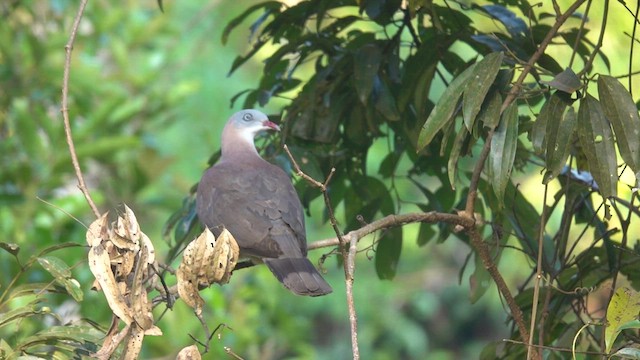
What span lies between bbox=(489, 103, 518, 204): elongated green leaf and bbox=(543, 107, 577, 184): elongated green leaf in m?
0.09

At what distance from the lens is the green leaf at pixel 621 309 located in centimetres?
216

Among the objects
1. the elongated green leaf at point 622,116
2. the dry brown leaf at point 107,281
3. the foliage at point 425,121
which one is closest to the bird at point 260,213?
the foliage at point 425,121

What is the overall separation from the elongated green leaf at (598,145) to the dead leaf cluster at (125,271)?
98 centimetres

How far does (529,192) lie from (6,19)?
3.96 meters

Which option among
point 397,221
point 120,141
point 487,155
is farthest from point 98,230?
point 120,141

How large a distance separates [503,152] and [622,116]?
0.27 meters

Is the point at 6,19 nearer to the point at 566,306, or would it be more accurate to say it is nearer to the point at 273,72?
the point at 273,72

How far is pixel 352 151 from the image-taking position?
11.1 feet

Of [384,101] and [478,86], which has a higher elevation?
[384,101]

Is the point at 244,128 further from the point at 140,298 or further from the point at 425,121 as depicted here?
the point at 140,298

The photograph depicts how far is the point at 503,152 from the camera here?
2.32 meters

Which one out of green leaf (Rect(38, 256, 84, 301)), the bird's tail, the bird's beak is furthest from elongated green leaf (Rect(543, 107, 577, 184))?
the bird's beak

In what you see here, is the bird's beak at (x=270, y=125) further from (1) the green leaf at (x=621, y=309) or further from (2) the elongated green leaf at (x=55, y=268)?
(1) the green leaf at (x=621, y=309)

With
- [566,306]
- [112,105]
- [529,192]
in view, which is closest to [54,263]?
[566,306]
